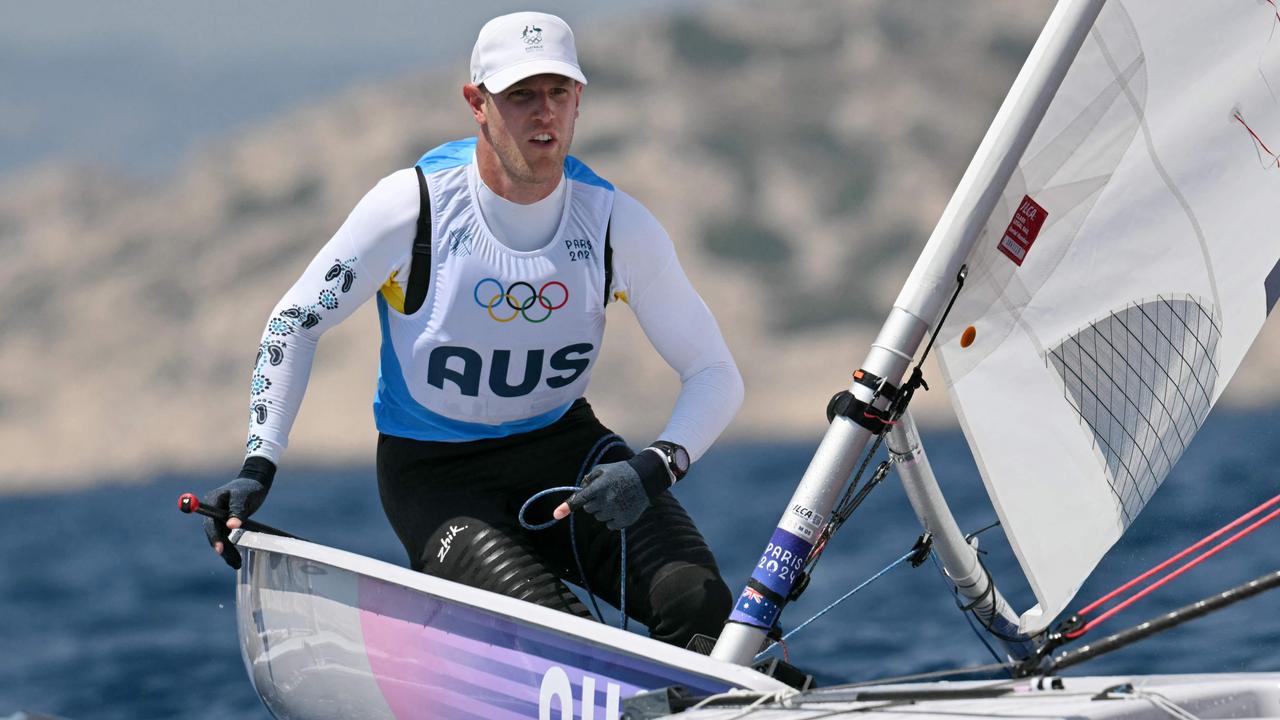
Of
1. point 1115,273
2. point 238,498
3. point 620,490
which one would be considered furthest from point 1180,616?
point 238,498

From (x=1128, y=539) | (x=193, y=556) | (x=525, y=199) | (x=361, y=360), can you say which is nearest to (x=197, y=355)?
(x=361, y=360)

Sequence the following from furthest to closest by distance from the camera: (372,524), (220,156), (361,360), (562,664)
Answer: (220,156)
(361,360)
(372,524)
(562,664)

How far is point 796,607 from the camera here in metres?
9.28

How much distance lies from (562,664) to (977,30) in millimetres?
114220

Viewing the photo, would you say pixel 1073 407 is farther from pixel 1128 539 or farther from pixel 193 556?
pixel 193 556

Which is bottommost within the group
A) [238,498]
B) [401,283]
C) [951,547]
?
[238,498]

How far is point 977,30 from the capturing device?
112125mm

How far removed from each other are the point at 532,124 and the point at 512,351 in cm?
50

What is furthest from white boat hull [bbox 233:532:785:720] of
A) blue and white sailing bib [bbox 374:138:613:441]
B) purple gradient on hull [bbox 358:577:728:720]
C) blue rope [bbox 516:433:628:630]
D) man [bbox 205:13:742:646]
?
blue and white sailing bib [bbox 374:138:613:441]

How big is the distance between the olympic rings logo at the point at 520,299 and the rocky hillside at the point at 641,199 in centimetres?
7067

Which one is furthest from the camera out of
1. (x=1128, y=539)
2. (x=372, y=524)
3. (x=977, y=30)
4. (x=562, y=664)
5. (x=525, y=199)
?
(x=977, y=30)

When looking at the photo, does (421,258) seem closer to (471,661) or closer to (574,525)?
(574,525)

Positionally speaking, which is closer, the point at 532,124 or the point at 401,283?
the point at 532,124

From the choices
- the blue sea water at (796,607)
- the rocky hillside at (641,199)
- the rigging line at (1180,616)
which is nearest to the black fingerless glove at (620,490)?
the rigging line at (1180,616)
